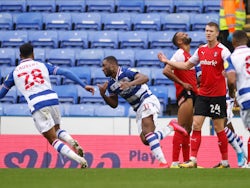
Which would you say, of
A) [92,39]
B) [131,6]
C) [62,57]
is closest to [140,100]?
[62,57]

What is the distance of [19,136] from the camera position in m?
15.3

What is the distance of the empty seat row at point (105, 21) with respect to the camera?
67.3 ft

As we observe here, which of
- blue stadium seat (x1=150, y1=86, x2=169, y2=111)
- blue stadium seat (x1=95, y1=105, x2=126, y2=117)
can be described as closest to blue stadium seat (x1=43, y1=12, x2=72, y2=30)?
blue stadium seat (x1=150, y1=86, x2=169, y2=111)

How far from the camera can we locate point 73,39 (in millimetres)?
20422

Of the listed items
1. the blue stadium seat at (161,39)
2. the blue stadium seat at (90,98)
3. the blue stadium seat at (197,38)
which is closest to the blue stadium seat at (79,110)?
the blue stadium seat at (90,98)

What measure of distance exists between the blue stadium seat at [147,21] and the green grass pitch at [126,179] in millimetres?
10090

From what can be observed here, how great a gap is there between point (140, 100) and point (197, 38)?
291 inches

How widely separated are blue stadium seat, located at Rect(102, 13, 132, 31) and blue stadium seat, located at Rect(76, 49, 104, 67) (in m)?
1.12

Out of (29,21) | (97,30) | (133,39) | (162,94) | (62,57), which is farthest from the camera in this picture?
(29,21)

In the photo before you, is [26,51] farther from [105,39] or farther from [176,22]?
[176,22]

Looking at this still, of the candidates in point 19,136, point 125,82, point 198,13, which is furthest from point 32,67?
point 198,13

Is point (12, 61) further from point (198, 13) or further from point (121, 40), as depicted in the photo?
point (198, 13)

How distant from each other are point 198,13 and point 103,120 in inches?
223

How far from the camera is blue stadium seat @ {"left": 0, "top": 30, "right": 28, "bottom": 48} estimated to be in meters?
20.5
